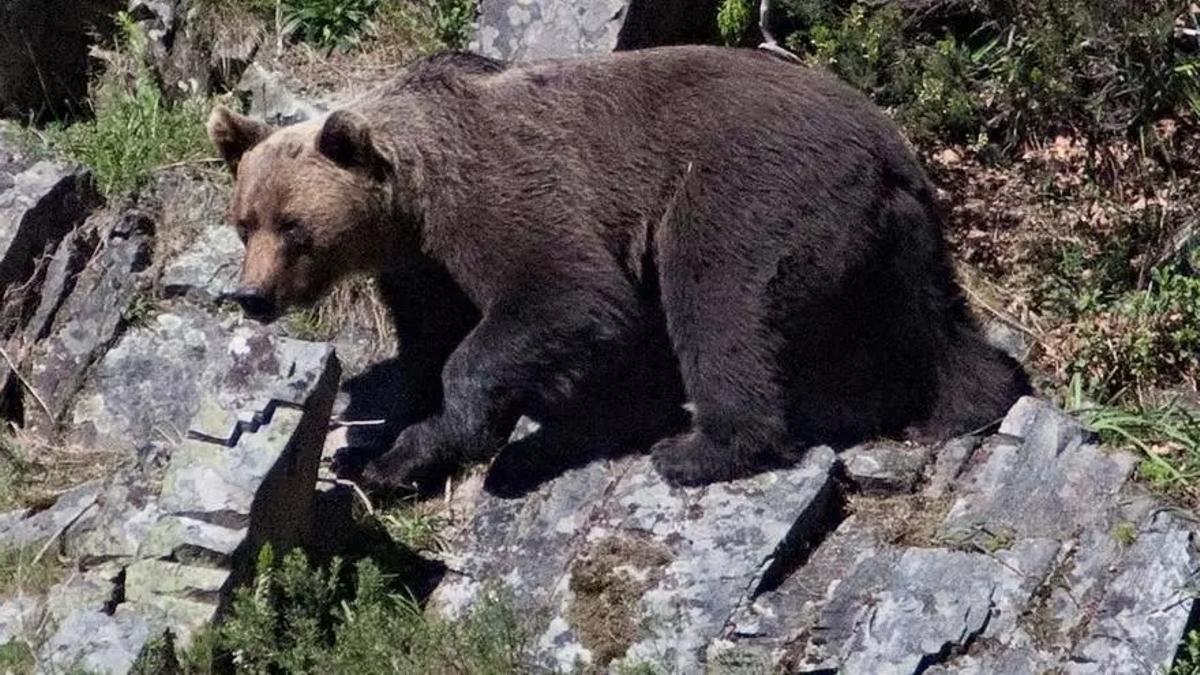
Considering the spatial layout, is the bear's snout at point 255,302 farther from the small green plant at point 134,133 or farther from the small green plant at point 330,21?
the small green plant at point 330,21

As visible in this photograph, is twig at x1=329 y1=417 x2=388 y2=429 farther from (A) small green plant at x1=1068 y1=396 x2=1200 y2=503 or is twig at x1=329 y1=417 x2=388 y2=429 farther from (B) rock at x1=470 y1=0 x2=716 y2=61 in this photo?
(A) small green plant at x1=1068 y1=396 x2=1200 y2=503

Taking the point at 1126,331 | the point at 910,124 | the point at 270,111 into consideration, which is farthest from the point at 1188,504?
the point at 270,111

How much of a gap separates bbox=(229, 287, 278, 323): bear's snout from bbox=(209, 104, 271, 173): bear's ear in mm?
680

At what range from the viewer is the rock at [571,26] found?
9320 mm

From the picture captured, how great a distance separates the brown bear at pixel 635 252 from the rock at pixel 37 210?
1237mm

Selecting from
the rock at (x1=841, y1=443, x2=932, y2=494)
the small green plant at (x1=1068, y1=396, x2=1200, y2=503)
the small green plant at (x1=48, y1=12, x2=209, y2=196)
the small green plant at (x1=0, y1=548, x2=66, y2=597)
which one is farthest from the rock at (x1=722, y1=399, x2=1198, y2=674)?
the small green plant at (x1=48, y1=12, x2=209, y2=196)

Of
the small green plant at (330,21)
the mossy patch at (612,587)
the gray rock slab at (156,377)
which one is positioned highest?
the small green plant at (330,21)

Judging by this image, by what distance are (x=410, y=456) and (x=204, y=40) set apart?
→ 10.2 ft

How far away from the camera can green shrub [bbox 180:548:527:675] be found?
6594mm

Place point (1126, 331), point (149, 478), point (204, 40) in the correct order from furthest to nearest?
point (204, 40) → point (1126, 331) → point (149, 478)

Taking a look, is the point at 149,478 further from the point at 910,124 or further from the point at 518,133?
the point at 910,124

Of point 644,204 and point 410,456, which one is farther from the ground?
point 644,204

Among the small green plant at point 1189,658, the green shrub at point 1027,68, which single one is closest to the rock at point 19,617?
the small green plant at point 1189,658

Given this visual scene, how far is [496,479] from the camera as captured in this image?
26.4ft
